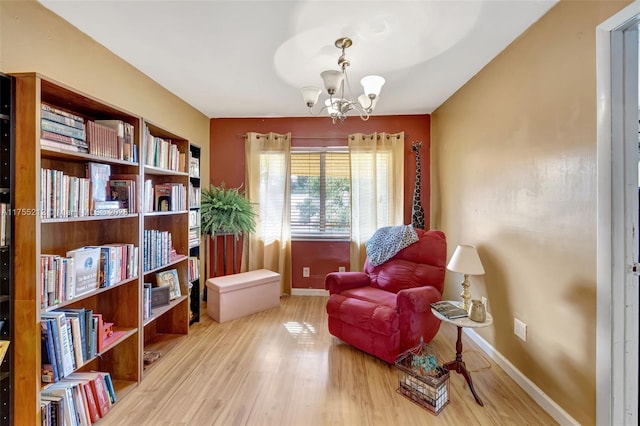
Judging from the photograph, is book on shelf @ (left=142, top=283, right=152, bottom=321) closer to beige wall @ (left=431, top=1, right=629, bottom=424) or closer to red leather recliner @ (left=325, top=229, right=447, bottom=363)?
red leather recliner @ (left=325, top=229, right=447, bottom=363)

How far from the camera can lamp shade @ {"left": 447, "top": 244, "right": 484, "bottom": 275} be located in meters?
1.99

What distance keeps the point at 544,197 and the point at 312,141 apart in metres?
2.69

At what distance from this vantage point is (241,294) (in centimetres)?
313

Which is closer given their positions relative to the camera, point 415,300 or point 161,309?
point 415,300

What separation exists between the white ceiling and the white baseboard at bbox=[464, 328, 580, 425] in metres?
2.38

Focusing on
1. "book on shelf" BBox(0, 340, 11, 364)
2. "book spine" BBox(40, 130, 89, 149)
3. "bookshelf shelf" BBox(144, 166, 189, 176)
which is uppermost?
"book spine" BBox(40, 130, 89, 149)

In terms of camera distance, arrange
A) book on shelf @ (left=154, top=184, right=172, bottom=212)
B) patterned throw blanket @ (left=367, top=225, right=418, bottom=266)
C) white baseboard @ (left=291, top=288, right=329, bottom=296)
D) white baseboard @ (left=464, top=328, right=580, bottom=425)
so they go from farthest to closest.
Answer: white baseboard @ (left=291, top=288, right=329, bottom=296) → patterned throw blanket @ (left=367, top=225, right=418, bottom=266) → book on shelf @ (left=154, top=184, right=172, bottom=212) → white baseboard @ (left=464, top=328, right=580, bottom=425)

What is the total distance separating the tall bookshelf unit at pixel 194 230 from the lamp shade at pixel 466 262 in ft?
7.88

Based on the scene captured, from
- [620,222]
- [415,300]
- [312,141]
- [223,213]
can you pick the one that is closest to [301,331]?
[415,300]

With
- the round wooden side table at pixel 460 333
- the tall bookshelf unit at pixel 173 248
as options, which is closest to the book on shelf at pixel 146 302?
the tall bookshelf unit at pixel 173 248

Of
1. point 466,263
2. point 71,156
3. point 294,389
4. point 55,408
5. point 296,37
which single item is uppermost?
point 296,37

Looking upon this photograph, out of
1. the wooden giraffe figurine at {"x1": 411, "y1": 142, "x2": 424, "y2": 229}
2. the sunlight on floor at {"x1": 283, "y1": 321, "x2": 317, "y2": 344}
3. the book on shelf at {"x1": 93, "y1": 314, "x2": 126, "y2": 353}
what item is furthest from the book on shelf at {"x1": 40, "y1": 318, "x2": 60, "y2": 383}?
the wooden giraffe figurine at {"x1": 411, "y1": 142, "x2": 424, "y2": 229}

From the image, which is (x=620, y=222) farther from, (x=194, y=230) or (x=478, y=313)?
(x=194, y=230)

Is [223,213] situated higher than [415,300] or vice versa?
[223,213]
